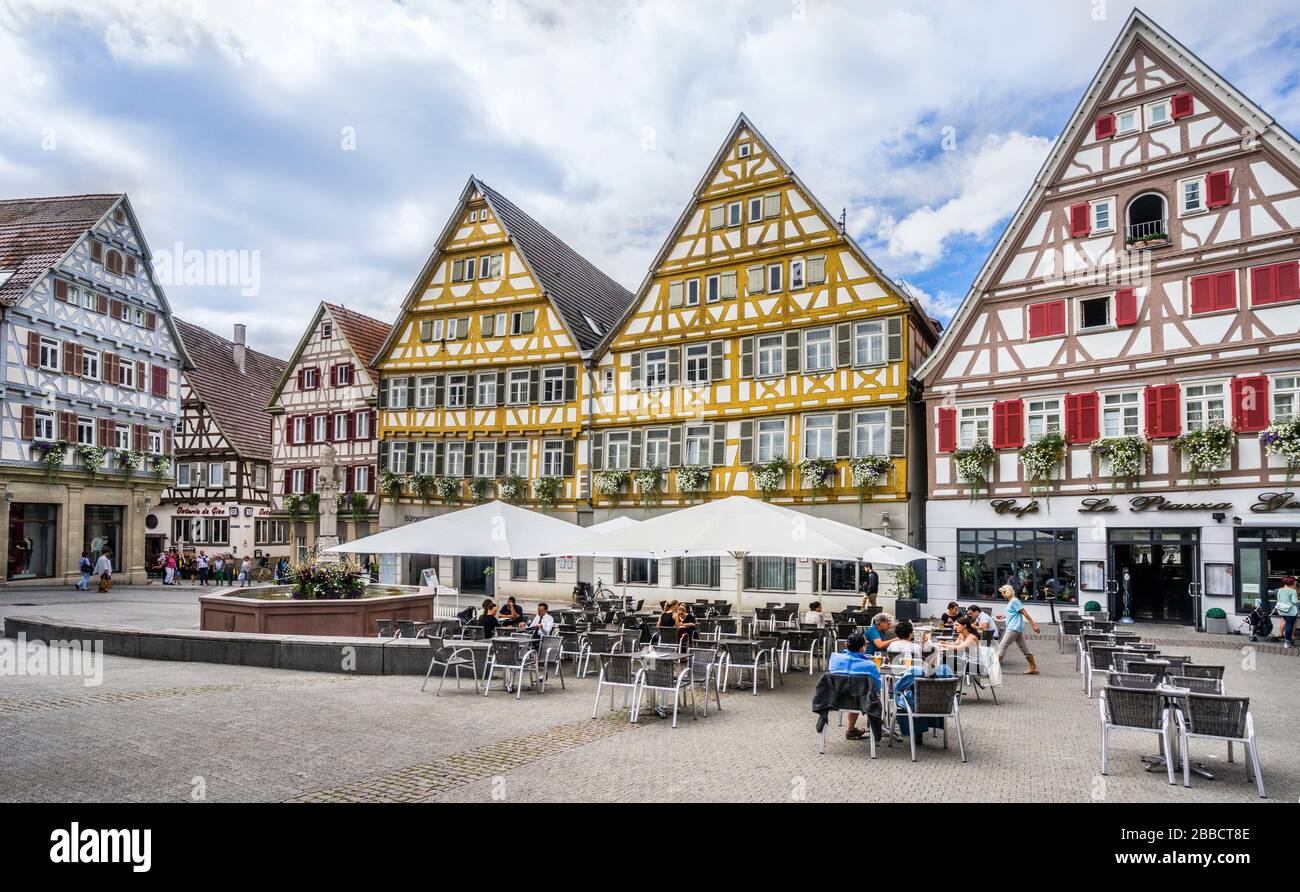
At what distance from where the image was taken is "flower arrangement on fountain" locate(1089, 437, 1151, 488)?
73.3 feet

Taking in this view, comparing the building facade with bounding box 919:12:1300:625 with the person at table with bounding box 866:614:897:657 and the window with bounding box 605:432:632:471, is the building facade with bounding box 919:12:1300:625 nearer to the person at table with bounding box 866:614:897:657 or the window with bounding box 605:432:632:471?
the window with bounding box 605:432:632:471

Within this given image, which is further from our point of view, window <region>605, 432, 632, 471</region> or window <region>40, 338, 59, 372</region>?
window <region>40, 338, 59, 372</region>

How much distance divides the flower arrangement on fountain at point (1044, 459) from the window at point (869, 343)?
16.2ft

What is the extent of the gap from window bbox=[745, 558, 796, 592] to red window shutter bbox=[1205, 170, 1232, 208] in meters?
14.1

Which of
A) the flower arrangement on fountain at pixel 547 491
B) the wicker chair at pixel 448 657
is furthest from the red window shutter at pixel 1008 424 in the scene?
the wicker chair at pixel 448 657

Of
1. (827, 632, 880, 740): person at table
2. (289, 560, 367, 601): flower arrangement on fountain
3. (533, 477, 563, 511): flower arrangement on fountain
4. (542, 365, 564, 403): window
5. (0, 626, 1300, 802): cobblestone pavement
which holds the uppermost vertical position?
(542, 365, 564, 403): window

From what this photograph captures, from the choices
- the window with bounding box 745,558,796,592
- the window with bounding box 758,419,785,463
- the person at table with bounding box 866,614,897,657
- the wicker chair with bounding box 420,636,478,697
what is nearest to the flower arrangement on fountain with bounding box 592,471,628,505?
the window with bounding box 758,419,785,463

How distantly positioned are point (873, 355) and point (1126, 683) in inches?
699

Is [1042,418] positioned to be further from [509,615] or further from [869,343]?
[509,615]

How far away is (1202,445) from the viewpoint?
21.4 meters

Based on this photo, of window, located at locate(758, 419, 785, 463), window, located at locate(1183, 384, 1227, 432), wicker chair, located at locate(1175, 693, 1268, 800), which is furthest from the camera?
window, located at locate(758, 419, 785, 463)

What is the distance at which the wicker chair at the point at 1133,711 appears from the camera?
831 centimetres

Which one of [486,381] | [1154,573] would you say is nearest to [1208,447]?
[1154,573]
